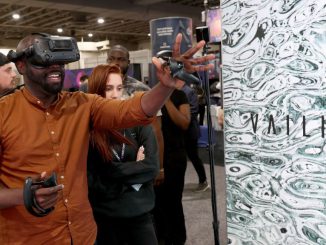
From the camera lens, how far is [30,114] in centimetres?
129

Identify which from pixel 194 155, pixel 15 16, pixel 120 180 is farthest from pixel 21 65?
pixel 15 16

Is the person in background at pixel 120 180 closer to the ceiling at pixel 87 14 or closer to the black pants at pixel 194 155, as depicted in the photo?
the black pants at pixel 194 155

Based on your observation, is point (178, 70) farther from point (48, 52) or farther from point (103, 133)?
point (103, 133)

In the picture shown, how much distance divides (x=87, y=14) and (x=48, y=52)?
10898 millimetres

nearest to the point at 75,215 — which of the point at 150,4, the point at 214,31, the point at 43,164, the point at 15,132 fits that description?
the point at 43,164

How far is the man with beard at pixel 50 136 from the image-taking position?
1247 millimetres

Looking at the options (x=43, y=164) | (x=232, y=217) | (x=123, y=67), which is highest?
(x=123, y=67)

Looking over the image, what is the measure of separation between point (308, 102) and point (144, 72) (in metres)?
6.13

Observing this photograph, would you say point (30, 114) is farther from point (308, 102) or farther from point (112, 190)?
point (308, 102)

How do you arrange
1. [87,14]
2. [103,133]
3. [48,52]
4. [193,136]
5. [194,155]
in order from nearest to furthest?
1. [48,52]
2. [103,133]
3. [193,136]
4. [194,155]
5. [87,14]

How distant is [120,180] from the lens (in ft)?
5.63

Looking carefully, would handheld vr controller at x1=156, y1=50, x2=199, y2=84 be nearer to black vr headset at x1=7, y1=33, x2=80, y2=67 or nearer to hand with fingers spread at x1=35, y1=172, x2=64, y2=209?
black vr headset at x1=7, y1=33, x2=80, y2=67

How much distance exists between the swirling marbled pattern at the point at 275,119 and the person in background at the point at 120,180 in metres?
0.45

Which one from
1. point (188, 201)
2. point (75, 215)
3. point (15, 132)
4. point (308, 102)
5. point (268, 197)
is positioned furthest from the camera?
point (188, 201)
